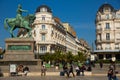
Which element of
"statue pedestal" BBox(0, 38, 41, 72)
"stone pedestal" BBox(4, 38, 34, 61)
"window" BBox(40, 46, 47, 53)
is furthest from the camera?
"window" BBox(40, 46, 47, 53)

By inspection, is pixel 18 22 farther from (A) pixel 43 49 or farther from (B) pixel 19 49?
(A) pixel 43 49

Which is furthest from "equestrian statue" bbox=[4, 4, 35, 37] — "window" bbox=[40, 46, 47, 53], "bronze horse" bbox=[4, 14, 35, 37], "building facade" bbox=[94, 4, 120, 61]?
"window" bbox=[40, 46, 47, 53]

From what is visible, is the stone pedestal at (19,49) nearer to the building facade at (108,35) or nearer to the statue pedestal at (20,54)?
the statue pedestal at (20,54)

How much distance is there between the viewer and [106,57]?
75.8m

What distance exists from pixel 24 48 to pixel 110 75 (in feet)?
58.0

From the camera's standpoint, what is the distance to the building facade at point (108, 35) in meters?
75.2

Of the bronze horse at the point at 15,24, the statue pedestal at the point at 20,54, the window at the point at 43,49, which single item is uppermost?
the bronze horse at the point at 15,24

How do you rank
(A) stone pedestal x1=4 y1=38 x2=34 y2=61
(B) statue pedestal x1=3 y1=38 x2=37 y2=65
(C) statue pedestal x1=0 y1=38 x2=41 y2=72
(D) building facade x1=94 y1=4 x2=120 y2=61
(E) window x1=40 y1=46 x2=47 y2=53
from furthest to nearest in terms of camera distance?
(E) window x1=40 y1=46 x2=47 y2=53 → (D) building facade x1=94 y1=4 x2=120 y2=61 → (A) stone pedestal x1=4 y1=38 x2=34 y2=61 → (B) statue pedestal x1=3 y1=38 x2=37 y2=65 → (C) statue pedestal x1=0 y1=38 x2=41 y2=72

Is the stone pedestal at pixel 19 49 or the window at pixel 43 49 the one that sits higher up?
the window at pixel 43 49

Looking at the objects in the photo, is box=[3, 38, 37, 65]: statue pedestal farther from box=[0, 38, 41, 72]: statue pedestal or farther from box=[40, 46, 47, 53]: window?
box=[40, 46, 47, 53]: window

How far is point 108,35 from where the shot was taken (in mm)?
76062

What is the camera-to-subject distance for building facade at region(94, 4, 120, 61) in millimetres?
75188

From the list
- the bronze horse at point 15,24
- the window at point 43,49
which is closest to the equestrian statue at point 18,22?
the bronze horse at point 15,24

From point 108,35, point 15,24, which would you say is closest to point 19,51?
point 15,24
